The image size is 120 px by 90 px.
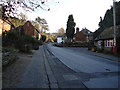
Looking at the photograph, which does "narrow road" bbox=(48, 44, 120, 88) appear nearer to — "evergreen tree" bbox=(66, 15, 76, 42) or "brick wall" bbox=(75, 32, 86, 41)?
"evergreen tree" bbox=(66, 15, 76, 42)

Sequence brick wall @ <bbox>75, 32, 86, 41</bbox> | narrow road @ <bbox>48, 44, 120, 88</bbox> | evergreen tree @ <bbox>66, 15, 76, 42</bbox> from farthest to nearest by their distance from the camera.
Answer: brick wall @ <bbox>75, 32, 86, 41</bbox> → evergreen tree @ <bbox>66, 15, 76, 42</bbox> → narrow road @ <bbox>48, 44, 120, 88</bbox>

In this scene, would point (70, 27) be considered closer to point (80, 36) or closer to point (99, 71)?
point (80, 36)

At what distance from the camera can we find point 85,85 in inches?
269

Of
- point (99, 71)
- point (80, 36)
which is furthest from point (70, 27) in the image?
point (99, 71)

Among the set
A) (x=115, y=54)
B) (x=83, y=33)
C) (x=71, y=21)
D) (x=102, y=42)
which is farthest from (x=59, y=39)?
(x=115, y=54)

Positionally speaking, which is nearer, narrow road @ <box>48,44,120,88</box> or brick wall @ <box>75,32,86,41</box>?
narrow road @ <box>48,44,120,88</box>

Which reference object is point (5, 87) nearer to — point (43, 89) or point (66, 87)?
point (43, 89)

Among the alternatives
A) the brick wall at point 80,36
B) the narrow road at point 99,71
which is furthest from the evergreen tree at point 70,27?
the narrow road at point 99,71

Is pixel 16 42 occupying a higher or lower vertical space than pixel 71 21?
lower

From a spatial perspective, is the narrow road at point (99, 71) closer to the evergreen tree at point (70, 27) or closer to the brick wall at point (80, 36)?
the evergreen tree at point (70, 27)

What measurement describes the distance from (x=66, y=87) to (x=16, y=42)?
17795 millimetres

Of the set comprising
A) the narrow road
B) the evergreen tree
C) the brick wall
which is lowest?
the narrow road

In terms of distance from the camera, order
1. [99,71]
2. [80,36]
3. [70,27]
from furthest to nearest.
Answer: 1. [80,36]
2. [70,27]
3. [99,71]

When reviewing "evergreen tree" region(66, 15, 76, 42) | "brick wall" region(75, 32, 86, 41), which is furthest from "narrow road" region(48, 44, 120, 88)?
"brick wall" region(75, 32, 86, 41)
